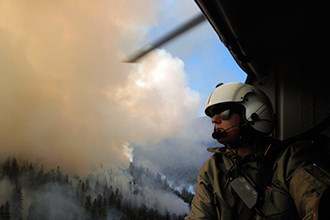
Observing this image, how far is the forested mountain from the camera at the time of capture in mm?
3588

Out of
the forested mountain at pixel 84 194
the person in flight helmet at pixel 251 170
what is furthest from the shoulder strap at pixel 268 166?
the forested mountain at pixel 84 194

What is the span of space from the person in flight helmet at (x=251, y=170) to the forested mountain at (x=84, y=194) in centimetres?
251

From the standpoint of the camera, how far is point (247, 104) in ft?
5.63

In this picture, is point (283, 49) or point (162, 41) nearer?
point (162, 41)

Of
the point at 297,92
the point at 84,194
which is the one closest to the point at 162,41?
the point at 297,92

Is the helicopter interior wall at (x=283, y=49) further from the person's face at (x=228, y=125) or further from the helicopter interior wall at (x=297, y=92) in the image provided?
the person's face at (x=228, y=125)

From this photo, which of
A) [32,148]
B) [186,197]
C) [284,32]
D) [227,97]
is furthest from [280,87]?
[32,148]

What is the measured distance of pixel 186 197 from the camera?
15.6 feet

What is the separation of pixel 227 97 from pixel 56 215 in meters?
2.73

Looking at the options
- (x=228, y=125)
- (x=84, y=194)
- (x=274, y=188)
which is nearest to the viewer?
(x=274, y=188)

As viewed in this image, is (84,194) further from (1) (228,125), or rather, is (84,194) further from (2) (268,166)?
(2) (268,166)

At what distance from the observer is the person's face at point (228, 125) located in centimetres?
166

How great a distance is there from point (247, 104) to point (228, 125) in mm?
144

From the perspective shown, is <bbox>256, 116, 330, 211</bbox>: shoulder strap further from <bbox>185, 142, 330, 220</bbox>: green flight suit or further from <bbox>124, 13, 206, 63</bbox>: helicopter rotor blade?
<bbox>124, 13, 206, 63</bbox>: helicopter rotor blade
